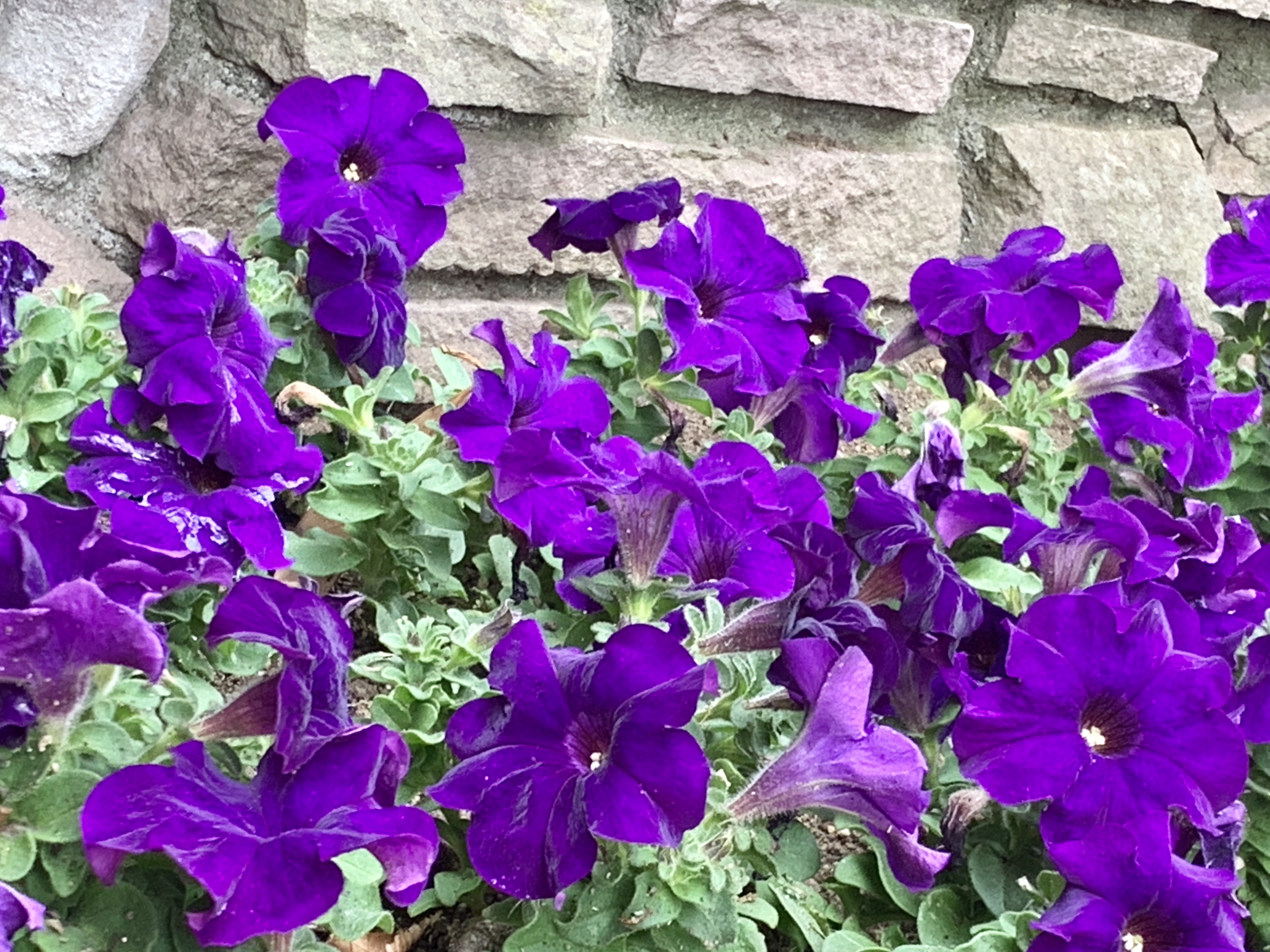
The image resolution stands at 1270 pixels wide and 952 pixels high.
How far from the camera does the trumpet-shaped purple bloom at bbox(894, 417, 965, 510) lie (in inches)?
48.4

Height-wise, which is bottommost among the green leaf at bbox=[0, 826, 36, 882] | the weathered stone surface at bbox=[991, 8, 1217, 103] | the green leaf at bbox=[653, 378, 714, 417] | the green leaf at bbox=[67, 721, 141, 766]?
the green leaf at bbox=[0, 826, 36, 882]

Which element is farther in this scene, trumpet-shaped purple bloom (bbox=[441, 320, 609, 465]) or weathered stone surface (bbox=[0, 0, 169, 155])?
weathered stone surface (bbox=[0, 0, 169, 155])

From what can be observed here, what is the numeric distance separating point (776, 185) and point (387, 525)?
2.97 ft

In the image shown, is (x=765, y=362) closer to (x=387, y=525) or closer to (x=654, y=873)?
(x=387, y=525)

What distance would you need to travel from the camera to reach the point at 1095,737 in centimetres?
98

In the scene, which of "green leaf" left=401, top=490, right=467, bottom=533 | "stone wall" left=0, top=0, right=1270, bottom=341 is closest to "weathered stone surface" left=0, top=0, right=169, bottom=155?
"stone wall" left=0, top=0, right=1270, bottom=341

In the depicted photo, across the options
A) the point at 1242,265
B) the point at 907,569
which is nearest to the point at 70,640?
the point at 907,569

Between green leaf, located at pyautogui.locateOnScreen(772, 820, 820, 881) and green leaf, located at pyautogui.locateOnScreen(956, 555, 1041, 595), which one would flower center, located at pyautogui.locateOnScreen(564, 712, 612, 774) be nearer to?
green leaf, located at pyautogui.locateOnScreen(772, 820, 820, 881)

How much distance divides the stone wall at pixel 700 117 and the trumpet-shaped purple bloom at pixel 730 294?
14.9 inches

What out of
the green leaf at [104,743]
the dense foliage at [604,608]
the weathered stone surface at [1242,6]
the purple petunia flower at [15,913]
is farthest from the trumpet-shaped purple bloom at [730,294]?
the weathered stone surface at [1242,6]

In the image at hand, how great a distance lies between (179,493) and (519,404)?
293mm

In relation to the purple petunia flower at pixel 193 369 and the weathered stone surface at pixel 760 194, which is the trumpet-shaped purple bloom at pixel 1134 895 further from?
the weathered stone surface at pixel 760 194

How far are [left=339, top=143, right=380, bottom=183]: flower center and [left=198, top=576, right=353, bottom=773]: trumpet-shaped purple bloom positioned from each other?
70cm

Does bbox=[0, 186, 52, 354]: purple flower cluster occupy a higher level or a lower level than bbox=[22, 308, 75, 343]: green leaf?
higher
